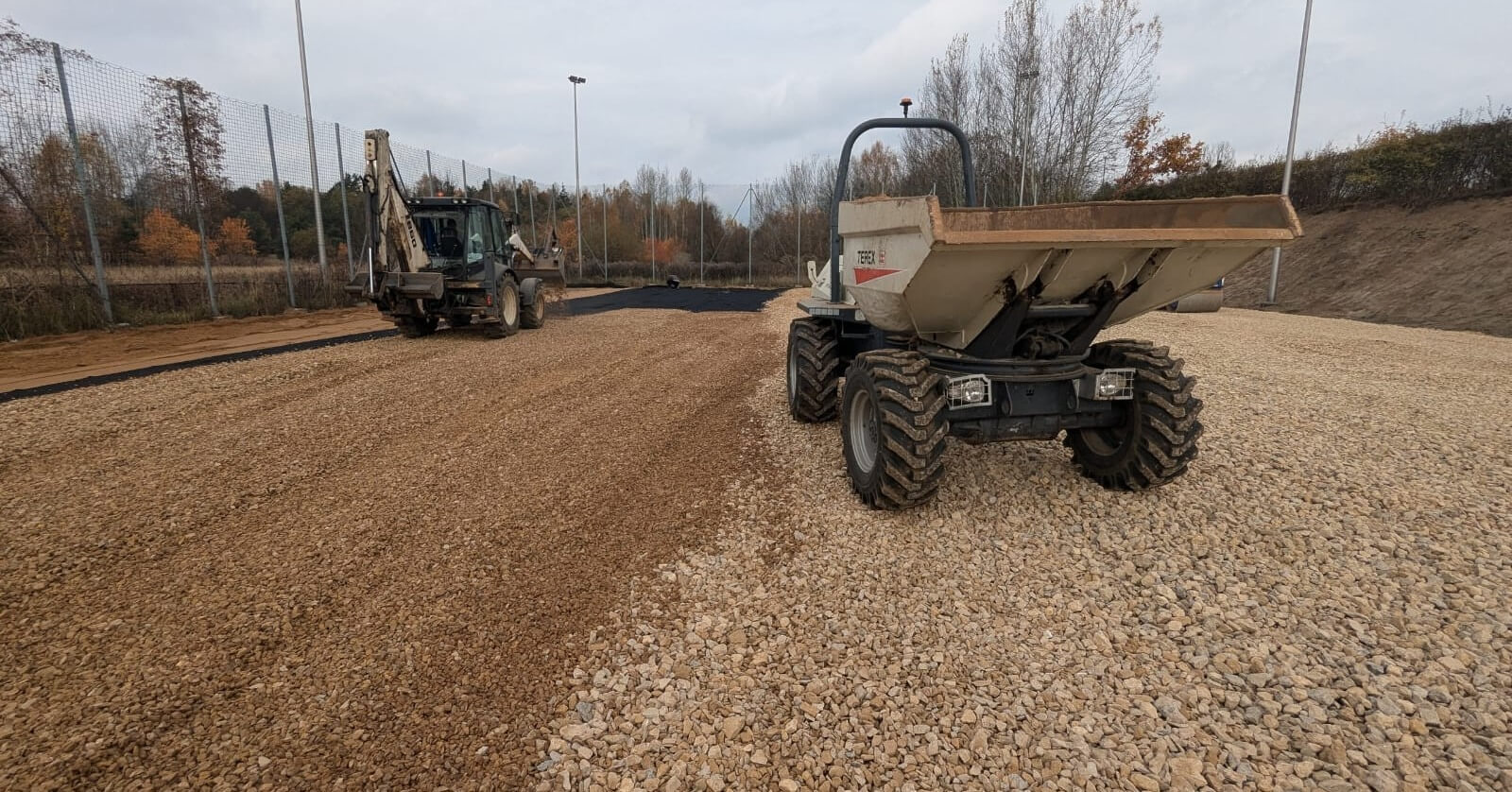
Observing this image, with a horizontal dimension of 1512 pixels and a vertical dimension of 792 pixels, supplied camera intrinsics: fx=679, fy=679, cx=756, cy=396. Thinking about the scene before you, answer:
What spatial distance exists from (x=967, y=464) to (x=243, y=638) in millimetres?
4281

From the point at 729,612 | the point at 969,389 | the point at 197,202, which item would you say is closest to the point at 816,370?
the point at 969,389

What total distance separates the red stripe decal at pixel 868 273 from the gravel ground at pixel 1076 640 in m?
1.42

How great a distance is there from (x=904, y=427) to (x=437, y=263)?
9737 mm

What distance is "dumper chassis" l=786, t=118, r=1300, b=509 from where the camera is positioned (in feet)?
11.2

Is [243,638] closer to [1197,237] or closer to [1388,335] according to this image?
[1197,237]

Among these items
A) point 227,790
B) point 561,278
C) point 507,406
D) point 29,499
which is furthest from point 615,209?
point 227,790

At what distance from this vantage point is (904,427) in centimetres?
369

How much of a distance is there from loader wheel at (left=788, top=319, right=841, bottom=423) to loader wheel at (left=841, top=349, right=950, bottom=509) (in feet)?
5.37

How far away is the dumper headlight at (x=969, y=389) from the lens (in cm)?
376

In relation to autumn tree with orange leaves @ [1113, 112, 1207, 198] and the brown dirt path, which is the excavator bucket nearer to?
the brown dirt path

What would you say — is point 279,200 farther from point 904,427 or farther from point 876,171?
point 876,171

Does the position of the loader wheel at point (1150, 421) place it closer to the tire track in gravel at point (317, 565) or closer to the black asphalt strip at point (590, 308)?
the tire track in gravel at point (317, 565)

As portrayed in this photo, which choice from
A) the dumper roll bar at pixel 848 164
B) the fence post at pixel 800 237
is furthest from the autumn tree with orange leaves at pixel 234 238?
the fence post at pixel 800 237

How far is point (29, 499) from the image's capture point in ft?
13.9
